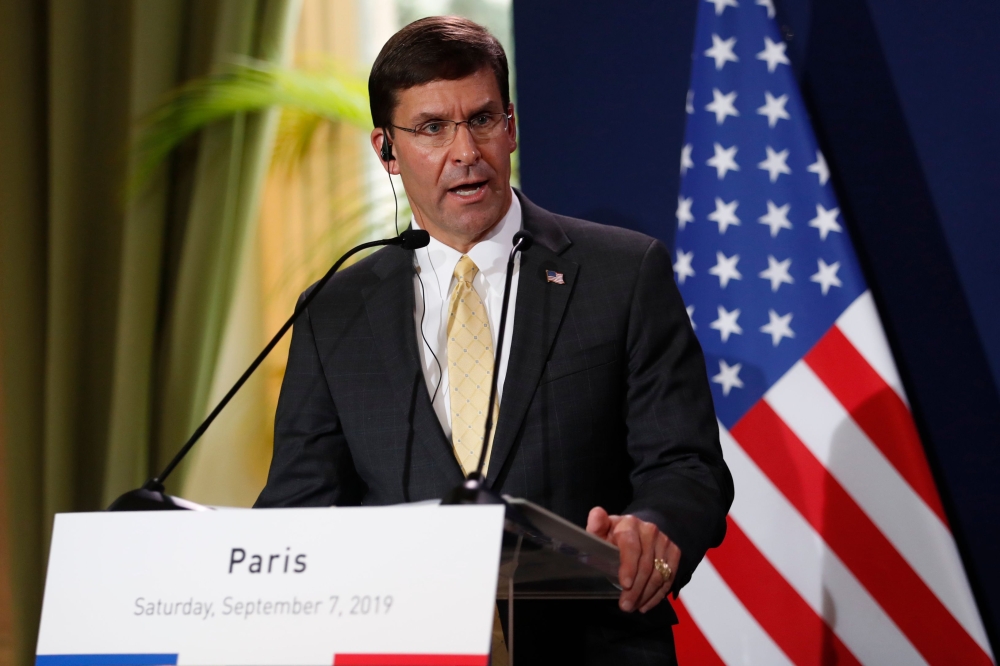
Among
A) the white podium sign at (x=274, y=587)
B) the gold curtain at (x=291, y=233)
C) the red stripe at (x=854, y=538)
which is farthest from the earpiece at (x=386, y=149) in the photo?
the gold curtain at (x=291, y=233)

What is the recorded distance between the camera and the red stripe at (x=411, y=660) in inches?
37.9

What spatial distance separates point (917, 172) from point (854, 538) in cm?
93

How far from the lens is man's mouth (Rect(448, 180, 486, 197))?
1.83m

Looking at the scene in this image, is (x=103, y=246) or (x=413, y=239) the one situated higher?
(x=413, y=239)

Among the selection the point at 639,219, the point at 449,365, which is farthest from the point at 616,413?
the point at 639,219

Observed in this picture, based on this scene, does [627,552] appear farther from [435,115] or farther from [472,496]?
[435,115]

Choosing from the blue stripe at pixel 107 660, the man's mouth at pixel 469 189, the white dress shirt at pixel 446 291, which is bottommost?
the blue stripe at pixel 107 660

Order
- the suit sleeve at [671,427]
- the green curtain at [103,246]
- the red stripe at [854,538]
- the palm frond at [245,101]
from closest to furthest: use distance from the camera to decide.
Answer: the suit sleeve at [671,427]
the red stripe at [854,538]
the palm frond at [245,101]
the green curtain at [103,246]

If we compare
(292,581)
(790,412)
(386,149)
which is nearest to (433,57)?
(386,149)

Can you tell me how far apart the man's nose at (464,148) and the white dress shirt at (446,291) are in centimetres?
16

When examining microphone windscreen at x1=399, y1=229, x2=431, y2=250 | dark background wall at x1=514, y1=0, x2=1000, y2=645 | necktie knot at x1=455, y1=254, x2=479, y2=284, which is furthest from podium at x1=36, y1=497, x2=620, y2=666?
dark background wall at x1=514, y1=0, x2=1000, y2=645

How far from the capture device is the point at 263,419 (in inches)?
131

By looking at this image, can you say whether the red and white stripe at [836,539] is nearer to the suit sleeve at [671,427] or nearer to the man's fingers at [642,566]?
the suit sleeve at [671,427]

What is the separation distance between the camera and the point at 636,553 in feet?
4.29
